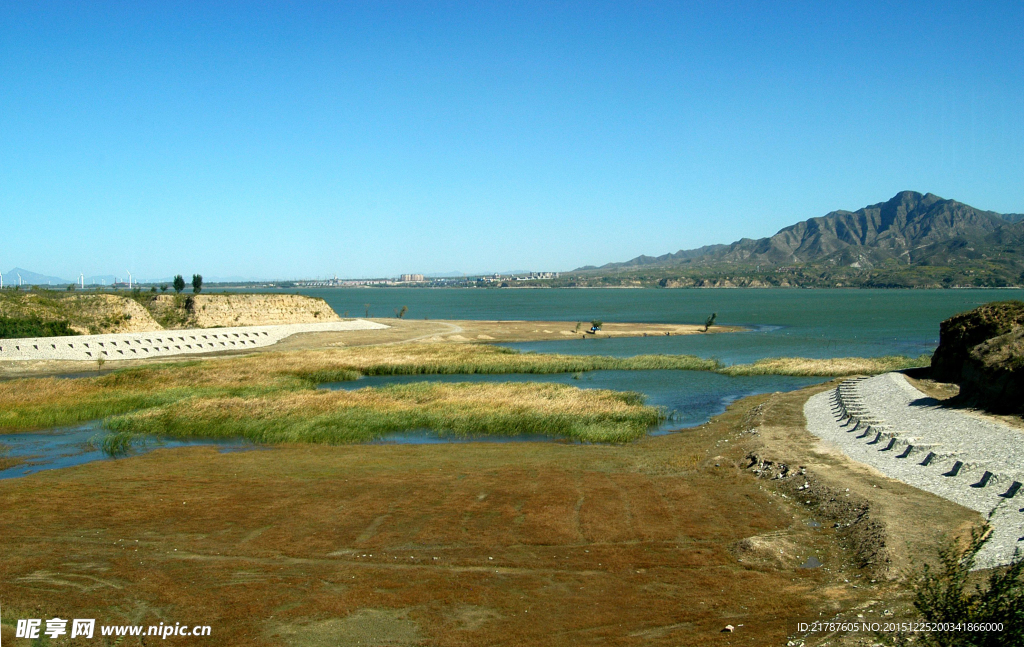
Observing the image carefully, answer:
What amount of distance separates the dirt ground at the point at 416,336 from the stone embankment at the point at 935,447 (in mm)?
48965

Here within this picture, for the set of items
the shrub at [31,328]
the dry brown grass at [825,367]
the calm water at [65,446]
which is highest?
the shrub at [31,328]

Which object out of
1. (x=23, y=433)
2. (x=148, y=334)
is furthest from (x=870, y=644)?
(x=148, y=334)

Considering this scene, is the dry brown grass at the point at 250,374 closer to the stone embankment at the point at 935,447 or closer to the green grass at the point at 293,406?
the green grass at the point at 293,406

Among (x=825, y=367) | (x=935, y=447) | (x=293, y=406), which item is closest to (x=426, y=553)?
(x=935, y=447)

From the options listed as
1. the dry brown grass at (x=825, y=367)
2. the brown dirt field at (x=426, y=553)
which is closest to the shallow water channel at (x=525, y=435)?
the dry brown grass at (x=825, y=367)

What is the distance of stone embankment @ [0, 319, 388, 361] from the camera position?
57844 millimetres

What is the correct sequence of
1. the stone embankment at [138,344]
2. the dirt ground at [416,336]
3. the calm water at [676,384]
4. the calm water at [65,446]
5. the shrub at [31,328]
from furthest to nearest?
1. the shrub at [31,328]
2. the stone embankment at [138,344]
3. the dirt ground at [416,336]
4. the calm water at [676,384]
5. the calm water at [65,446]

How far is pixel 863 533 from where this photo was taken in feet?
51.5

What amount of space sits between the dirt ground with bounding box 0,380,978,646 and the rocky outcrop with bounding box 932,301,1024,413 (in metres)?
8.53

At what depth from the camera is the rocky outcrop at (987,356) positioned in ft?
86.0

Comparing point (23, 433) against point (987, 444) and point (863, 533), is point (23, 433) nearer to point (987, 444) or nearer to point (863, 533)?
point (863, 533)

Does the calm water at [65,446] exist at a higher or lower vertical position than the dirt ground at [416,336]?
lower

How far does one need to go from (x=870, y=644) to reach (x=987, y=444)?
14.8m

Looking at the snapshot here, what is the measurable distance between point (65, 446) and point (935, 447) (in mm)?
32419
